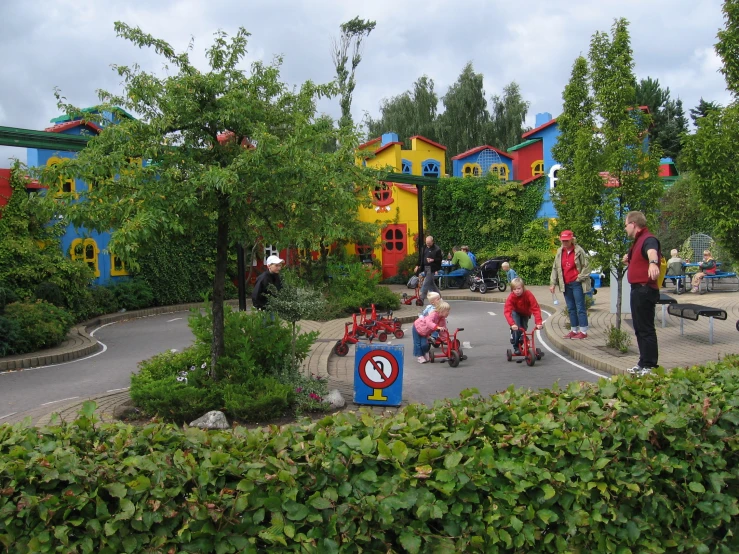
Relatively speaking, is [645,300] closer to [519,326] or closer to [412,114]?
[519,326]

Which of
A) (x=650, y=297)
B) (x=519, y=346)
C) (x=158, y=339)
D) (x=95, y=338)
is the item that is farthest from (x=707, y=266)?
(x=95, y=338)

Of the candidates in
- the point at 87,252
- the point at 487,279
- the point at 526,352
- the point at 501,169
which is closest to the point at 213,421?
the point at 526,352

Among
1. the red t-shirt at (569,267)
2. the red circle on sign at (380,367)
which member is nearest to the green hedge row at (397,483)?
the red circle on sign at (380,367)

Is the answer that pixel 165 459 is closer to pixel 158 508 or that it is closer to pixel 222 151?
pixel 158 508

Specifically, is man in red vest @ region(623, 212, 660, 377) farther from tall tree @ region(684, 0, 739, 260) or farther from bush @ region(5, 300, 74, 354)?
bush @ region(5, 300, 74, 354)

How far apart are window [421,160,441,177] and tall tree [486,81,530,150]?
14.3 meters

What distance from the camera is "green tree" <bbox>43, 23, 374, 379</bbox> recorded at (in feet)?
20.6

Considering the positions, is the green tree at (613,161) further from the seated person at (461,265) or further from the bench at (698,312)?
the seated person at (461,265)

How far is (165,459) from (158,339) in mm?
12136

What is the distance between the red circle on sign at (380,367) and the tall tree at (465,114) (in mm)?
39412

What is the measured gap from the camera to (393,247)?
93.8ft

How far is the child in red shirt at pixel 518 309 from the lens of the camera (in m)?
10.4

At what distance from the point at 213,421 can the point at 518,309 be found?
19.7 feet

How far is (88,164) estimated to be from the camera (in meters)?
6.34
